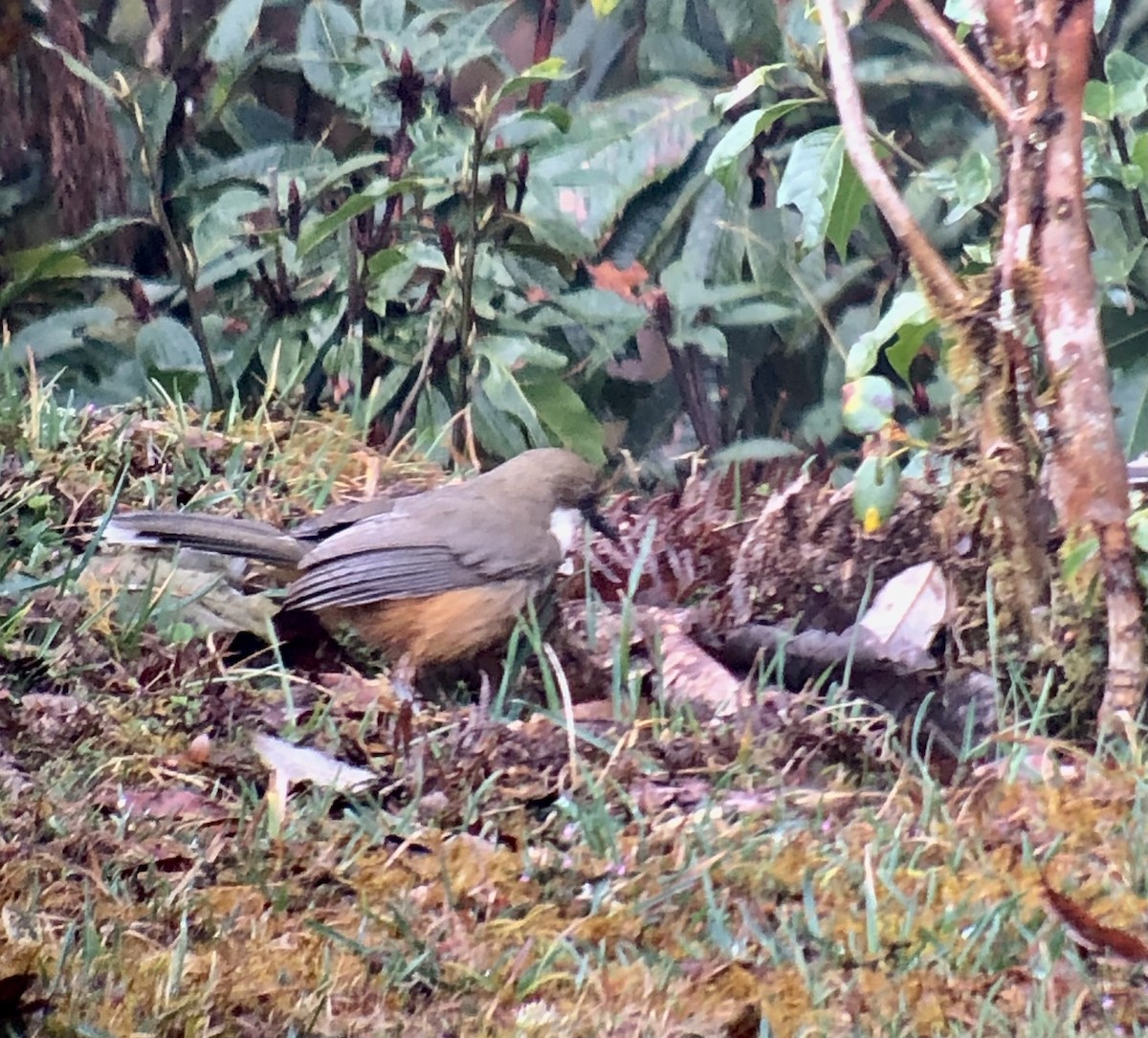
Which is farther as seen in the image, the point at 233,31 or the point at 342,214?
the point at 233,31

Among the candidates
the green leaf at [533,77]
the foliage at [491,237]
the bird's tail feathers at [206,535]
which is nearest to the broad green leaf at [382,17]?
the foliage at [491,237]

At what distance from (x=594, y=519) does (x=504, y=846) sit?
135 centimetres

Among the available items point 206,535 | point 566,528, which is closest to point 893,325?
point 566,528

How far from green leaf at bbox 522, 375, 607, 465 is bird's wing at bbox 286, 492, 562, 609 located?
3.04 feet

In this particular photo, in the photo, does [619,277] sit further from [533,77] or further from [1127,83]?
[1127,83]

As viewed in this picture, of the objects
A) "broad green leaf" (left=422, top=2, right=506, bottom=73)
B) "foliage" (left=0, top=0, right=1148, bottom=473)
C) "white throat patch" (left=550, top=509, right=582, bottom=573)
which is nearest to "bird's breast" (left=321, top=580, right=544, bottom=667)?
"white throat patch" (left=550, top=509, right=582, bottom=573)

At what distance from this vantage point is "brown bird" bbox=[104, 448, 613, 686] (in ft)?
9.02

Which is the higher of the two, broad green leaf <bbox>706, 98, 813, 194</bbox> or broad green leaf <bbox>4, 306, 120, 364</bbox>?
broad green leaf <bbox>706, 98, 813, 194</bbox>

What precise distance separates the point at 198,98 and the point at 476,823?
288 centimetres

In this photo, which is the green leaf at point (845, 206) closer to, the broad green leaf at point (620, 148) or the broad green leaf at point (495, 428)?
the broad green leaf at point (620, 148)

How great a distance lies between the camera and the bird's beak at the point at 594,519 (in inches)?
129

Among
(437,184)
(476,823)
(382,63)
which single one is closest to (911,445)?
(476,823)

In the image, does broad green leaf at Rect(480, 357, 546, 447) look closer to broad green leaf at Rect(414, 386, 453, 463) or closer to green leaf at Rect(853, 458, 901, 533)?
broad green leaf at Rect(414, 386, 453, 463)

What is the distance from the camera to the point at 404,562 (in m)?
2.82
